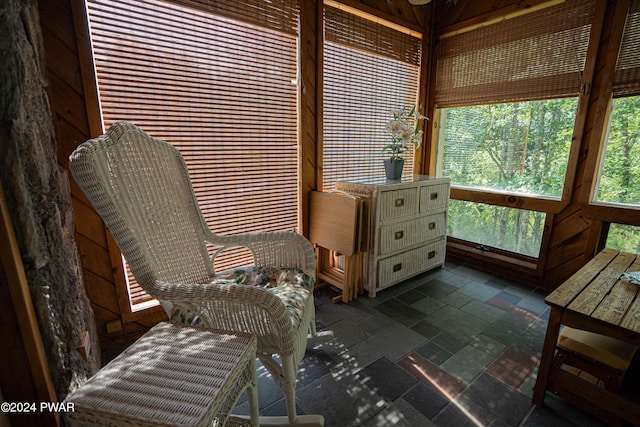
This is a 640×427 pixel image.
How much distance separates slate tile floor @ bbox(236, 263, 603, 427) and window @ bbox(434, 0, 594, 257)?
0.81 metres

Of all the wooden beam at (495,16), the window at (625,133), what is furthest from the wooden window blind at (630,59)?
the wooden beam at (495,16)

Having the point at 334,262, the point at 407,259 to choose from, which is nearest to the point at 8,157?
the point at 334,262

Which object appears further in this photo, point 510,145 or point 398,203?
point 510,145

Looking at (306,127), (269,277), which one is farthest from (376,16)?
(269,277)

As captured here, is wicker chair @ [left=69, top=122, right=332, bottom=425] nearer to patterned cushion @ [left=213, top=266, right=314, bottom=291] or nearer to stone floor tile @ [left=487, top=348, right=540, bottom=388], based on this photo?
patterned cushion @ [left=213, top=266, right=314, bottom=291]

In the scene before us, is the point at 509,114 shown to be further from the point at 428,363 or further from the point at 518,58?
the point at 428,363

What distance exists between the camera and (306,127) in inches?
90.0

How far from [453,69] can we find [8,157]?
132 inches

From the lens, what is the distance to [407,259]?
100 inches

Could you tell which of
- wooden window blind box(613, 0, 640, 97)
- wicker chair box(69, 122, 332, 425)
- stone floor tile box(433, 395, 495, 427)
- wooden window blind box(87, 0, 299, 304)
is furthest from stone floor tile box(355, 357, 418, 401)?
wooden window blind box(613, 0, 640, 97)

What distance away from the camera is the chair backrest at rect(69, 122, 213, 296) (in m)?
1.04

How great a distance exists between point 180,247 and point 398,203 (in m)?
1.62

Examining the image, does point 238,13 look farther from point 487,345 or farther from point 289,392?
point 487,345

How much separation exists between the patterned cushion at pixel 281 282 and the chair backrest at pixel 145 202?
0.16m
